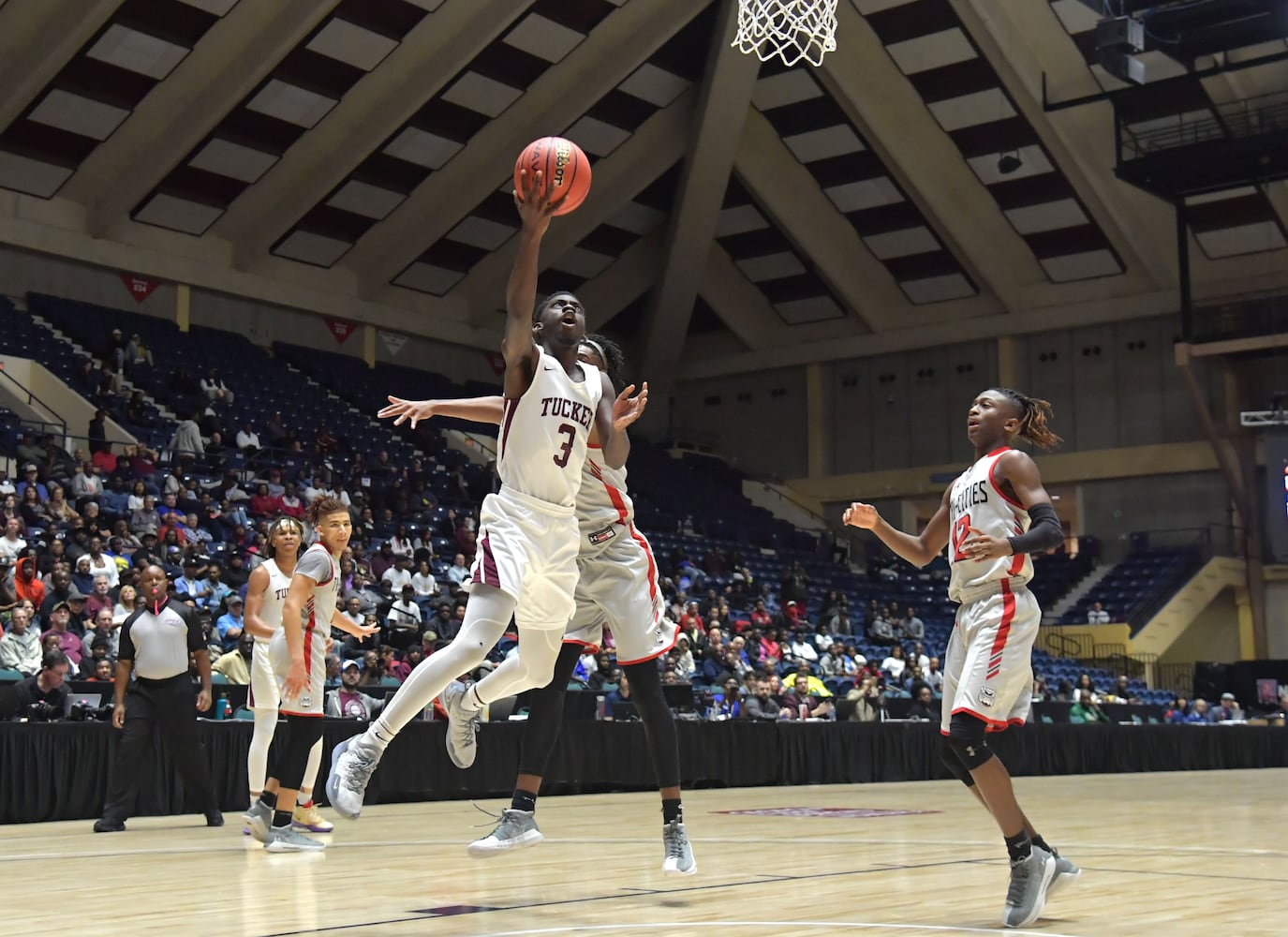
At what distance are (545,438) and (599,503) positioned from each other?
53cm

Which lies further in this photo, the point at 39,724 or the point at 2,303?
the point at 2,303

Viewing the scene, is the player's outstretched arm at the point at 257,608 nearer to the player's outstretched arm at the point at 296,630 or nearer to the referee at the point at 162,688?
the player's outstretched arm at the point at 296,630

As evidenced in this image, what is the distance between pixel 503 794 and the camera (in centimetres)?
1330

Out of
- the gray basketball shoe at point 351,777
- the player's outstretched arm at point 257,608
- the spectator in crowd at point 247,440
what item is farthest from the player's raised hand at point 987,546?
the spectator in crowd at point 247,440

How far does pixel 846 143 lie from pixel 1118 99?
206 inches

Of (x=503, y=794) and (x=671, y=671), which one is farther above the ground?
(x=671, y=671)

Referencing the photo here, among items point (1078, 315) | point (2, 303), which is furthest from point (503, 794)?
point (1078, 315)

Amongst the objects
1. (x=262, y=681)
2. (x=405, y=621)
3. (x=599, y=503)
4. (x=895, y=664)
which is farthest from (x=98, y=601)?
(x=895, y=664)

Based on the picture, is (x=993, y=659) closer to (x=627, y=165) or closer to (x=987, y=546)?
(x=987, y=546)

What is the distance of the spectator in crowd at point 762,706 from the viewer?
1683cm

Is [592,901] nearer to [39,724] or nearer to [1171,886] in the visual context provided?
[1171,886]

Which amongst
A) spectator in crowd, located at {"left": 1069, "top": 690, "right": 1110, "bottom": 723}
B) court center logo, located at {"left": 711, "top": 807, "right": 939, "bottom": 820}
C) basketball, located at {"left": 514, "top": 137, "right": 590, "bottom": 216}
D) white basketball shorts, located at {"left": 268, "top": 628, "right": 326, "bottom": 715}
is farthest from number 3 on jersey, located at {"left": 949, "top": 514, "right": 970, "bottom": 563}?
spectator in crowd, located at {"left": 1069, "top": 690, "right": 1110, "bottom": 723}

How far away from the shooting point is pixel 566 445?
535cm

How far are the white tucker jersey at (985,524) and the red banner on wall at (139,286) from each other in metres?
22.8
